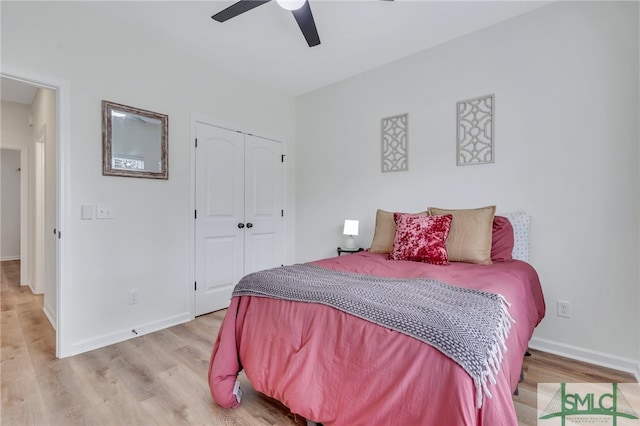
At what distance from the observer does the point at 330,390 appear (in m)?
1.21

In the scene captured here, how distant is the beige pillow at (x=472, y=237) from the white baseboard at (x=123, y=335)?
Answer: 249 centimetres

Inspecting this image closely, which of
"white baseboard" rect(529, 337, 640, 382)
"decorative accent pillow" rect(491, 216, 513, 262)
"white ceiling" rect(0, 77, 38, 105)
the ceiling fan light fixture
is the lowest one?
"white baseboard" rect(529, 337, 640, 382)

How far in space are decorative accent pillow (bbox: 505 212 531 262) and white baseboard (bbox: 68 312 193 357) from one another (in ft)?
9.68

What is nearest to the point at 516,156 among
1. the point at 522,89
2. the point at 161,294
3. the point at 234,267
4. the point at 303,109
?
the point at 522,89

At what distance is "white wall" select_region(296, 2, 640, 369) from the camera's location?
200cm

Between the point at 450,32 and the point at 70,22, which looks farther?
the point at 450,32

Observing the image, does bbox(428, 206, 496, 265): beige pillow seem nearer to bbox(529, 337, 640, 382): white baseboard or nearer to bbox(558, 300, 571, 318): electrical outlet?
bbox(558, 300, 571, 318): electrical outlet

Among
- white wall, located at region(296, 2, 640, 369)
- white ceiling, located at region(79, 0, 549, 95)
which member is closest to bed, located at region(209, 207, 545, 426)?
white wall, located at region(296, 2, 640, 369)

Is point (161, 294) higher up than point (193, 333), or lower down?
higher up

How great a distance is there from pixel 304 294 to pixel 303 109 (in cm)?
316

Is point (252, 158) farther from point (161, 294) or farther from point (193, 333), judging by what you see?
point (193, 333)

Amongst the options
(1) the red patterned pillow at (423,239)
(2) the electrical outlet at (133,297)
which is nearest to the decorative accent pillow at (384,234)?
(1) the red patterned pillow at (423,239)

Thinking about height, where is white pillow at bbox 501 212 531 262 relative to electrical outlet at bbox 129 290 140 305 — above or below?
above

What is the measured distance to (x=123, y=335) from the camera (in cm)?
248
